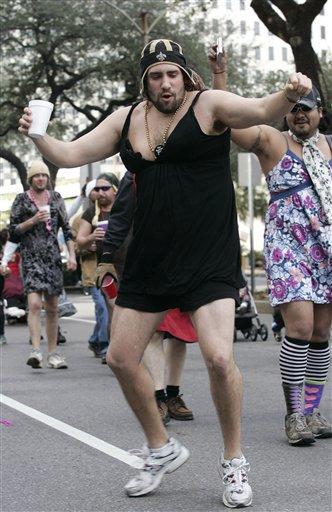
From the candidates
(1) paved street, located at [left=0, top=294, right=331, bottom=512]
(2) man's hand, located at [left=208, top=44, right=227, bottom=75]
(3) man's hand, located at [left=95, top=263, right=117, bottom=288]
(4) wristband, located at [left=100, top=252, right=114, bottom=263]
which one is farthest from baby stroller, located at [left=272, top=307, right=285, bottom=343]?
(2) man's hand, located at [left=208, top=44, right=227, bottom=75]

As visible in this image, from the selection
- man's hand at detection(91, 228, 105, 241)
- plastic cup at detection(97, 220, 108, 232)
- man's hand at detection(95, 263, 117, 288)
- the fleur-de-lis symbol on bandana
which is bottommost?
man's hand at detection(95, 263, 117, 288)

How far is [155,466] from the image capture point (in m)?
5.49

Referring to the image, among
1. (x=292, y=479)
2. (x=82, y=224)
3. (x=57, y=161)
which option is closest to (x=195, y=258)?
(x=57, y=161)

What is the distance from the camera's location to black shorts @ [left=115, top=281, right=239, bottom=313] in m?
5.22

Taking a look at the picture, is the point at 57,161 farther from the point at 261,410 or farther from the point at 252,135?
the point at 261,410

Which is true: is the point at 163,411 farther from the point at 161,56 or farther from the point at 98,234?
the point at 98,234

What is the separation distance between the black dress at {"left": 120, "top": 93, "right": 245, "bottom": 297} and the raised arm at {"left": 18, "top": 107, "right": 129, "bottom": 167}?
0.17 m

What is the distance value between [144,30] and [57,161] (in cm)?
2654

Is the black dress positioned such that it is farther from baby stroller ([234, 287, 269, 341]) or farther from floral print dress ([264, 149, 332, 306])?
baby stroller ([234, 287, 269, 341])

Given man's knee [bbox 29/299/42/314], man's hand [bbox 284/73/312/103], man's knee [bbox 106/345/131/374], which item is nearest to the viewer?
man's hand [bbox 284/73/312/103]

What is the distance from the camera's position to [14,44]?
1507 inches

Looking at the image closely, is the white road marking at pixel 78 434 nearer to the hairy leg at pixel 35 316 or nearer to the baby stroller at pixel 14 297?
the hairy leg at pixel 35 316

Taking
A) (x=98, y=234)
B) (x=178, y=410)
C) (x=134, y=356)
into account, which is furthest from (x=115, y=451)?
(x=98, y=234)

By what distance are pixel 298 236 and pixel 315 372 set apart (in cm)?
84
